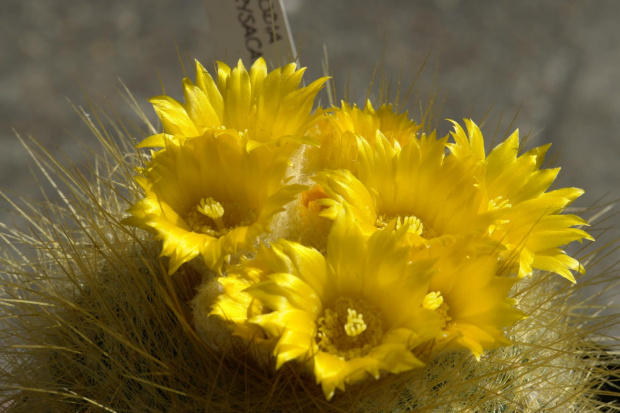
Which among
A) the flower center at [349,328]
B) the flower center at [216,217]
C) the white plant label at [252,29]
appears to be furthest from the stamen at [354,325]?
the white plant label at [252,29]

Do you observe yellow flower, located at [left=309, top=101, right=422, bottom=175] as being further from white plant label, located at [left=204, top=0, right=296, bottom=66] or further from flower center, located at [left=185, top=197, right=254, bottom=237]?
white plant label, located at [left=204, top=0, right=296, bottom=66]

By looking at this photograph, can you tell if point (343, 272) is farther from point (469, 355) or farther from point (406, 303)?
point (469, 355)

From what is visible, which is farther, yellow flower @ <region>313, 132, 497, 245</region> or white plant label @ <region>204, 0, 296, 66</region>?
white plant label @ <region>204, 0, 296, 66</region>

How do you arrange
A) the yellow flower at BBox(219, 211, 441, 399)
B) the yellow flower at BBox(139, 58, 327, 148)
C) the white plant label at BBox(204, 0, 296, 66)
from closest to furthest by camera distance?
the yellow flower at BBox(219, 211, 441, 399), the yellow flower at BBox(139, 58, 327, 148), the white plant label at BBox(204, 0, 296, 66)

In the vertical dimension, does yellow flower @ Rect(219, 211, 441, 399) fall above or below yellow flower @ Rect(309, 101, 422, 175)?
below

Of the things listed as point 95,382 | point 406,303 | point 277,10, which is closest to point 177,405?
point 95,382

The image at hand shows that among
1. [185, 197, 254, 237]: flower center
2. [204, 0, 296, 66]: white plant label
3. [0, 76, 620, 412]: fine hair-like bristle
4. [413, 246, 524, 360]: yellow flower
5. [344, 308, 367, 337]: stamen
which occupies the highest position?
[204, 0, 296, 66]: white plant label

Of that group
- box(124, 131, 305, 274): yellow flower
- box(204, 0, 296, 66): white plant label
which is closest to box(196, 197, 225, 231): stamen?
box(124, 131, 305, 274): yellow flower

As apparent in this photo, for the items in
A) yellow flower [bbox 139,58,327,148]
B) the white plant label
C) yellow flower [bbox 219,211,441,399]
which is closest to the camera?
yellow flower [bbox 219,211,441,399]
